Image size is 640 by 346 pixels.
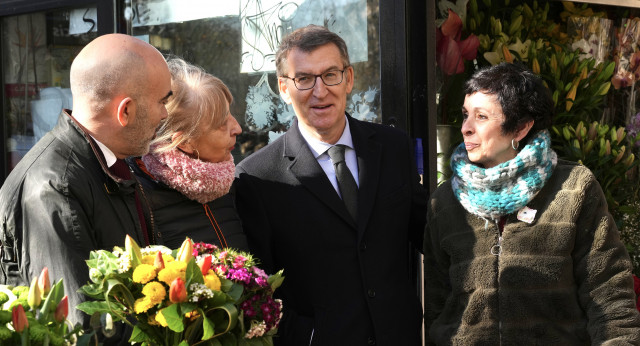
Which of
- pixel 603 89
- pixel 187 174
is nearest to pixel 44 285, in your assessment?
pixel 187 174

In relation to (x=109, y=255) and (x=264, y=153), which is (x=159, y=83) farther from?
(x=264, y=153)

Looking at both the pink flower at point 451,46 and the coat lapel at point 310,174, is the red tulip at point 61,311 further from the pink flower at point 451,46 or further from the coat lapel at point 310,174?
the pink flower at point 451,46

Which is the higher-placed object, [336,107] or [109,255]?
[336,107]

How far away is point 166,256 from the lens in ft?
6.86

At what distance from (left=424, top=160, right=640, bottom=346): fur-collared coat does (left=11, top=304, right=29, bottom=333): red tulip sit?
5.87 ft

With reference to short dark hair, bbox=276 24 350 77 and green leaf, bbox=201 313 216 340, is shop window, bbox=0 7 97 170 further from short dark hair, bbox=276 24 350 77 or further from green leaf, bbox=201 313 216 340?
green leaf, bbox=201 313 216 340

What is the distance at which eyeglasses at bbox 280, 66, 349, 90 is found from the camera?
336 centimetres

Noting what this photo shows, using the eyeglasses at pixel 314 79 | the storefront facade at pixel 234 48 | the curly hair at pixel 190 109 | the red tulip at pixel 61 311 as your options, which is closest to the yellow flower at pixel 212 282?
the red tulip at pixel 61 311

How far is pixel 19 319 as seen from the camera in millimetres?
1729

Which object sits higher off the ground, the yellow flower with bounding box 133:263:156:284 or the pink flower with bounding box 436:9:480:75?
the pink flower with bounding box 436:9:480:75

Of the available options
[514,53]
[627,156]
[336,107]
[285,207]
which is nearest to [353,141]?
[336,107]

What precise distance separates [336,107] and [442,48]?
1619 millimetres

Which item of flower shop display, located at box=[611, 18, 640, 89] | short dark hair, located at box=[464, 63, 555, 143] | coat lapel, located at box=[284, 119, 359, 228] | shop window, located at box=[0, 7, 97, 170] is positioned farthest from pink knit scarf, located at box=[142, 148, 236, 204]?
flower shop display, located at box=[611, 18, 640, 89]

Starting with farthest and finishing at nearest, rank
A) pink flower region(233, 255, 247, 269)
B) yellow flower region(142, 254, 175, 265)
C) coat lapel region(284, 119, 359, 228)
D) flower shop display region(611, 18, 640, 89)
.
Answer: flower shop display region(611, 18, 640, 89) < coat lapel region(284, 119, 359, 228) < pink flower region(233, 255, 247, 269) < yellow flower region(142, 254, 175, 265)
